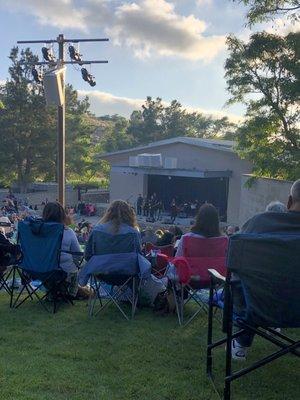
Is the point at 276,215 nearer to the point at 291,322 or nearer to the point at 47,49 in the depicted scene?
the point at 291,322

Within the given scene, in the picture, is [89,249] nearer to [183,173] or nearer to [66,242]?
[66,242]

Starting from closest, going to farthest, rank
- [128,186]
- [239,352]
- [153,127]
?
[239,352] → [128,186] → [153,127]

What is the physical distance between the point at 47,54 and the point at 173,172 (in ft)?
51.2

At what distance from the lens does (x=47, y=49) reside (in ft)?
39.1

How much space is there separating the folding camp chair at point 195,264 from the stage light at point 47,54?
9341mm

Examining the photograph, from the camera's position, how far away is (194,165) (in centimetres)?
2728

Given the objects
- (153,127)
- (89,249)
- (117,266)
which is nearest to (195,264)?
(117,266)

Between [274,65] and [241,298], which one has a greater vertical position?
[274,65]

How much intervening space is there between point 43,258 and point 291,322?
2.70 metres

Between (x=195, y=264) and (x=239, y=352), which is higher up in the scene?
(x=195, y=264)

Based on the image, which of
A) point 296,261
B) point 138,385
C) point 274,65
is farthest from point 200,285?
point 274,65

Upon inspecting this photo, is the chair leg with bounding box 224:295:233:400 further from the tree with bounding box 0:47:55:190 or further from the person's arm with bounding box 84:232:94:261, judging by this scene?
the tree with bounding box 0:47:55:190

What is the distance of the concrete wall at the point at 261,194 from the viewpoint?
50.9 ft

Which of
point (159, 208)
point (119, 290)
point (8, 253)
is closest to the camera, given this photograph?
point (119, 290)
